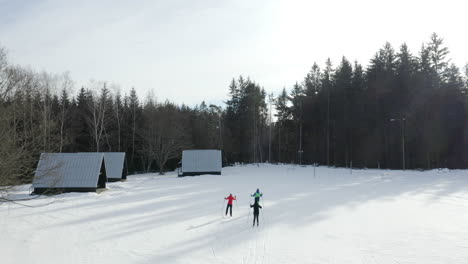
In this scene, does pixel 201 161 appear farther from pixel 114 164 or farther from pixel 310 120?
pixel 310 120

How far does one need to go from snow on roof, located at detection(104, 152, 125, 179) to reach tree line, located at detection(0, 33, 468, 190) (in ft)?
7.45

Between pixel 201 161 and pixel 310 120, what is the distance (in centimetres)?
2137

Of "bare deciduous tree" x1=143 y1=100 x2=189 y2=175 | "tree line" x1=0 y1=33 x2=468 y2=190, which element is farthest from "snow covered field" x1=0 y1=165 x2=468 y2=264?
"bare deciduous tree" x1=143 y1=100 x2=189 y2=175

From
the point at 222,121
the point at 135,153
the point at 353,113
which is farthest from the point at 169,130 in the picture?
the point at 353,113

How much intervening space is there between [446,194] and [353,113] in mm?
23419

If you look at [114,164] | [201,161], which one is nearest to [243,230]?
[114,164]

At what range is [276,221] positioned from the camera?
14.4m

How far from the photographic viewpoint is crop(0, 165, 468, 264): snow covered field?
9.57 meters

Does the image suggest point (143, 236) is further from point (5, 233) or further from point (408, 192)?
point (408, 192)

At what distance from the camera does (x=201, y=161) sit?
1670 inches

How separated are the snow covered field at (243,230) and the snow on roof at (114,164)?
13.5 m

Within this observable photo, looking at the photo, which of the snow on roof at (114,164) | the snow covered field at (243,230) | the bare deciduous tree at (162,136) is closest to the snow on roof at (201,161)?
the bare deciduous tree at (162,136)

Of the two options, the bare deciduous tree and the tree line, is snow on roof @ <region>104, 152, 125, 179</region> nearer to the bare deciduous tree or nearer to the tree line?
the tree line

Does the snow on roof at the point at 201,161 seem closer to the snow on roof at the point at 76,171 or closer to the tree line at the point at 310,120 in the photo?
the tree line at the point at 310,120
